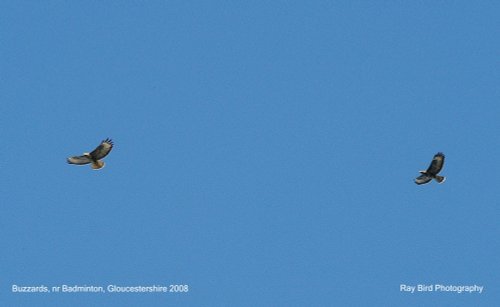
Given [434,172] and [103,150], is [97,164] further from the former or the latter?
[434,172]

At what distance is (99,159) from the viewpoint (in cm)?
4850

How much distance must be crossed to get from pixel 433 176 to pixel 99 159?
1640 centimetres

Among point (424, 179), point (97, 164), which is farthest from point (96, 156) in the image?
point (424, 179)

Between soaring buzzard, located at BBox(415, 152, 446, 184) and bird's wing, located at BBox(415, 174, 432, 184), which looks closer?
soaring buzzard, located at BBox(415, 152, 446, 184)

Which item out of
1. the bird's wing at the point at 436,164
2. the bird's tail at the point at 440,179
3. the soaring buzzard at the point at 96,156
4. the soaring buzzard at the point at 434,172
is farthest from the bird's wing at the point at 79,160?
the bird's tail at the point at 440,179

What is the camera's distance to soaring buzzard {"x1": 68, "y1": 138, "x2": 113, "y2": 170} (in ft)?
157

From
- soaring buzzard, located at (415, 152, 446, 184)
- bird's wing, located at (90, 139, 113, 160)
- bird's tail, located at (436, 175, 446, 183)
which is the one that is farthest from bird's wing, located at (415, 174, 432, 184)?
bird's wing, located at (90, 139, 113, 160)

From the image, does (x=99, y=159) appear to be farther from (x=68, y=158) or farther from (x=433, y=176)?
(x=433, y=176)

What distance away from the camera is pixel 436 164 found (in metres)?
52.0

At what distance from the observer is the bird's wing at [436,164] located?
5191 centimetres

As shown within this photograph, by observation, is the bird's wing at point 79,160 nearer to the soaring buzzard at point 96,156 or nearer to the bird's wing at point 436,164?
the soaring buzzard at point 96,156

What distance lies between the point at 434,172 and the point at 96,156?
16.5 m

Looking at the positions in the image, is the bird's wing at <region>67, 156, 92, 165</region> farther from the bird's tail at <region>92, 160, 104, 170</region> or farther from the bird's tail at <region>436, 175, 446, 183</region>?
the bird's tail at <region>436, 175, 446, 183</region>

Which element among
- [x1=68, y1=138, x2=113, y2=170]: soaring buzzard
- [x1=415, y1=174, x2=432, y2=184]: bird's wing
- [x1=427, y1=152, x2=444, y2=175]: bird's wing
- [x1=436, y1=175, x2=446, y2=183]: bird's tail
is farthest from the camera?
[x1=415, y1=174, x2=432, y2=184]: bird's wing
